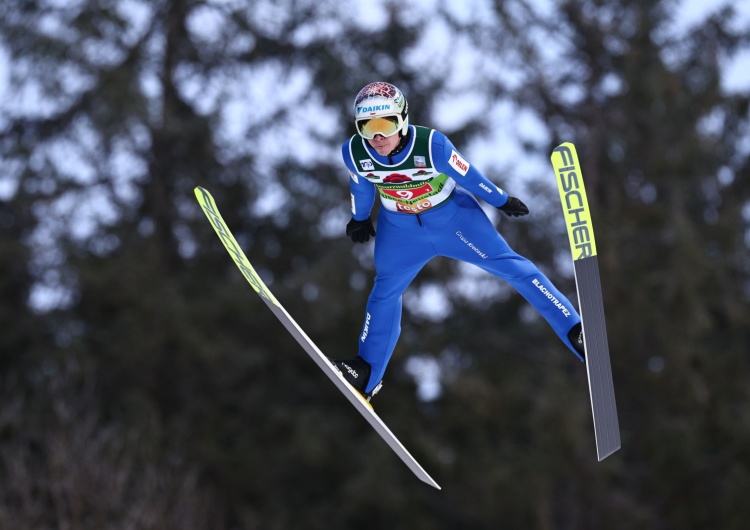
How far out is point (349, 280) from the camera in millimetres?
18547

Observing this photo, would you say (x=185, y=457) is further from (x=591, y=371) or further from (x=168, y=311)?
(x=591, y=371)

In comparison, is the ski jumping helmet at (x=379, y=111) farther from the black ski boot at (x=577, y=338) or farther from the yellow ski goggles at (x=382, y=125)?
the black ski boot at (x=577, y=338)

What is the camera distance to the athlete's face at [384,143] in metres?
5.21

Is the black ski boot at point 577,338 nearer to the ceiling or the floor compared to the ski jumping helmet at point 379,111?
nearer to the floor

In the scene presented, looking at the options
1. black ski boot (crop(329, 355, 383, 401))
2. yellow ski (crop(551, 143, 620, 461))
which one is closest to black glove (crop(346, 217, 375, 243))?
black ski boot (crop(329, 355, 383, 401))

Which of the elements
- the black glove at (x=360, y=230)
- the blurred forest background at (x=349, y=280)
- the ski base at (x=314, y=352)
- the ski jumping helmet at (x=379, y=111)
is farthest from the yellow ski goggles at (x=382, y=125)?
the blurred forest background at (x=349, y=280)

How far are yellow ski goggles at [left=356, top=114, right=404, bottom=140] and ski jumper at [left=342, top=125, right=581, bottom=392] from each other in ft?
0.54

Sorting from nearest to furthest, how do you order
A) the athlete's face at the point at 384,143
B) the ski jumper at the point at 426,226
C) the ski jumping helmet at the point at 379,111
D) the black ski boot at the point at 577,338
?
1. the ski jumping helmet at the point at 379,111
2. the athlete's face at the point at 384,143
3. the ski jumper at the point at 426,226
4. the black ski boot at the point at 577,338

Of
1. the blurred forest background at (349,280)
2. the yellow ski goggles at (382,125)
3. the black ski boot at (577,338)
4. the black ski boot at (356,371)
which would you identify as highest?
the yellow ski goggles at (382,125)

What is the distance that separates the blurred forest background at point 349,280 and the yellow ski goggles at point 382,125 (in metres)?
12.4

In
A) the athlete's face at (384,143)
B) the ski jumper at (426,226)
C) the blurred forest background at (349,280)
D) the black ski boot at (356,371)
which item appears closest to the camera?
the athlete's face at (384,143)

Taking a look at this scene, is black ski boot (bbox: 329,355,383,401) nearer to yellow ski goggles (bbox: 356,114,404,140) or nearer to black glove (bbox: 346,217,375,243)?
black glove (bbox: 346,217,375,243)

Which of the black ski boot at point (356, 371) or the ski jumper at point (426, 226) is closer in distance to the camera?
the ski jumper at point (426, 226)

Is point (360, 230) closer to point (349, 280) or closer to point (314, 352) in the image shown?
point (314, 352)
